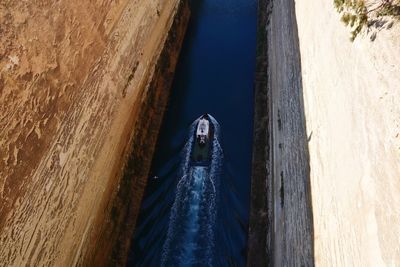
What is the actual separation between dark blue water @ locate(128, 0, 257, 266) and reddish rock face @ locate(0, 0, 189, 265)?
430 millimetres

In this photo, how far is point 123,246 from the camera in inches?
225

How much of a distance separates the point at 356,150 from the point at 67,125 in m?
3.18

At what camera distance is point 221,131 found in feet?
25.3

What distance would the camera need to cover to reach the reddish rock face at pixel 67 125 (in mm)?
3492

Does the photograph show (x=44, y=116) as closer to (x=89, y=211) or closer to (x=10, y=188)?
(x=10, y=188)

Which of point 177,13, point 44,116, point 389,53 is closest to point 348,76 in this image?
point 389,53

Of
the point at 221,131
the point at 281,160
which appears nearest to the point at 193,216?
the point at 281,160

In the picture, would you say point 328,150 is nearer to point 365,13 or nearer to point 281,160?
point 365,13

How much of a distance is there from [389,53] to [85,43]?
368 centimetres

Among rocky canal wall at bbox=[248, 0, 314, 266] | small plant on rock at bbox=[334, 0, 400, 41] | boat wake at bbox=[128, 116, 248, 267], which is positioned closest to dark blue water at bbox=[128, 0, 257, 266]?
boat wake at bbox=[128, 116, 248, 267]

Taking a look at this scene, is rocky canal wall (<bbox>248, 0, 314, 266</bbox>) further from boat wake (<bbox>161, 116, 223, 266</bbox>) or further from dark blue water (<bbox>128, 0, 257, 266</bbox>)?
boat wake (<bbox>161, 116, 223, 266</bbox>)

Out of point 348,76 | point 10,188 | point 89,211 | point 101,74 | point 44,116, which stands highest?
point 101,74

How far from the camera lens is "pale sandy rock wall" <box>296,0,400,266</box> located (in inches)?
103

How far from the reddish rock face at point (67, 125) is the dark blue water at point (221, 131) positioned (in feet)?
1.41
